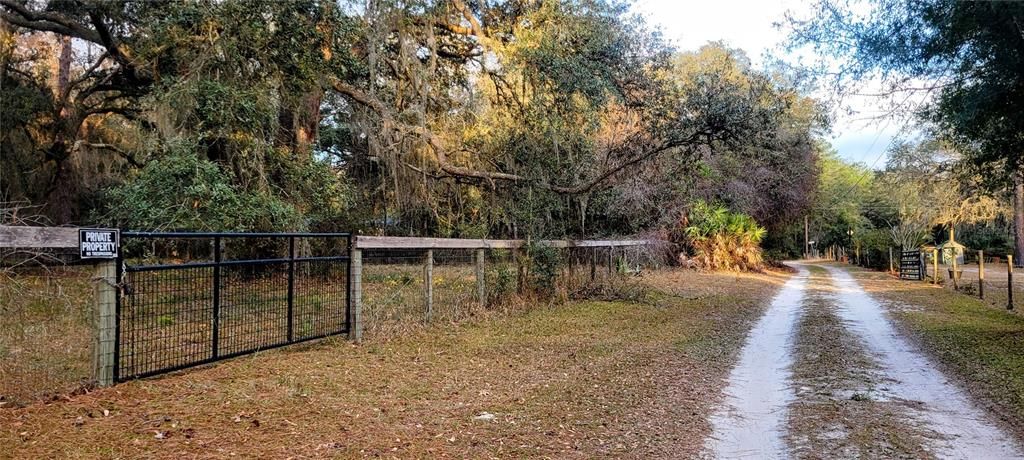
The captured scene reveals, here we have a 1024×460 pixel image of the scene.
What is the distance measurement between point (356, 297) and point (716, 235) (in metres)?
20.0

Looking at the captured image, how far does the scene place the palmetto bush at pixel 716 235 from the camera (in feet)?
81.5

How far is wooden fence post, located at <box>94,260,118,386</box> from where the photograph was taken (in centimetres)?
Result: 495

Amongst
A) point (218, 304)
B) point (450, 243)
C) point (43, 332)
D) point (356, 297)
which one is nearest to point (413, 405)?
point (218, 304)

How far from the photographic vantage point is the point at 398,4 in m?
11.3

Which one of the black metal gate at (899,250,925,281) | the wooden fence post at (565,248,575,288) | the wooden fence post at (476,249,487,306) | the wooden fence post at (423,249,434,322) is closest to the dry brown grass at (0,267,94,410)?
the wooden fence post at (423,249,434,322)

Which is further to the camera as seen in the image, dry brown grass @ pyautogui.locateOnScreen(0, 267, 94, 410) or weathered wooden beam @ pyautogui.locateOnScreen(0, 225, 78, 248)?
dry brown grass @ pyautogui.locateOnScreen(0, 267, 94, 410)

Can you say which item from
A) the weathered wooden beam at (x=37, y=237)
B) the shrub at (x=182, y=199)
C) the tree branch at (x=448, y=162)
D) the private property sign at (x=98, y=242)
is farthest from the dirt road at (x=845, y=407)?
the shrub at (x=182, y=199)

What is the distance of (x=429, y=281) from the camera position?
9383 millimetres

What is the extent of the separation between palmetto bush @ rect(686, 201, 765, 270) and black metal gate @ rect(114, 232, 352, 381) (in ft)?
63.3

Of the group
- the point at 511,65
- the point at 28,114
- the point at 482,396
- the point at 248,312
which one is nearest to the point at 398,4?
the point at 511,65

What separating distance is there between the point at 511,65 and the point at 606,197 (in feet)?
16.5

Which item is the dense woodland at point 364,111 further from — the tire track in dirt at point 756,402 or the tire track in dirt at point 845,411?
the tire track in dirt at point 845,411

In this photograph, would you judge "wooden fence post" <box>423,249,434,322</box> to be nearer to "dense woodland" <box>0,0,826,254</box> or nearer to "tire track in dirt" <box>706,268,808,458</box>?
"dense woodland" <box>0,0,826,254</box>

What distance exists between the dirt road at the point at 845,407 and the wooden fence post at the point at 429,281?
4.39 metres
